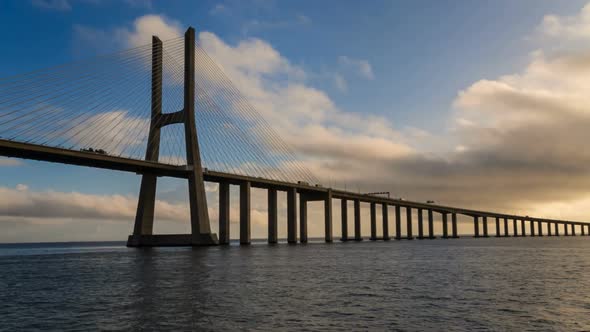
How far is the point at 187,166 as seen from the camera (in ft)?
237

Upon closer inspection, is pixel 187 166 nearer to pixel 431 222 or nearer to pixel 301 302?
pixel 301 302

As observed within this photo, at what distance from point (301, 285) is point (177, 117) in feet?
171

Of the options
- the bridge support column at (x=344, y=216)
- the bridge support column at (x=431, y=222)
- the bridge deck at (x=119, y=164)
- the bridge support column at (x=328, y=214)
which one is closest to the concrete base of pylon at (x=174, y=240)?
the bridge deck at (x=119, y=164)

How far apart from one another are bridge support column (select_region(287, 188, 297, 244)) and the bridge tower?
29382 millimetres

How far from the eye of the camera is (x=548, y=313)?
61.6 ft

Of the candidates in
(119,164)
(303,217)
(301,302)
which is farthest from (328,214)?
(301,302)

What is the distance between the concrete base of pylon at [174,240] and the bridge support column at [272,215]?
928 inches

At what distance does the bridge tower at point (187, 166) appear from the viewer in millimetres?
72750

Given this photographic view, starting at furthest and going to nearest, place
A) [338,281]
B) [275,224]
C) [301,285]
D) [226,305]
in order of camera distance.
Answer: [275,224] → [338,281] → [301,285] → [226,305]

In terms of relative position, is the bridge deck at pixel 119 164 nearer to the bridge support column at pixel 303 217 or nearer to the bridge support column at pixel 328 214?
the bridge support column at pixel 328 214

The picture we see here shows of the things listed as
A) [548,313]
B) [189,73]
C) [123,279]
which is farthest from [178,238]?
[548,313]

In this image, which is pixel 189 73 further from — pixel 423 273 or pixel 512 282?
pixel 512 282

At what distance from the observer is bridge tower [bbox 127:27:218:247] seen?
72750mm

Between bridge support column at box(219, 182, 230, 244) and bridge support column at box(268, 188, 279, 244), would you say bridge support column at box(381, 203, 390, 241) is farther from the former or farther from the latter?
bridge support column at box(219, 182, 230, 244)
